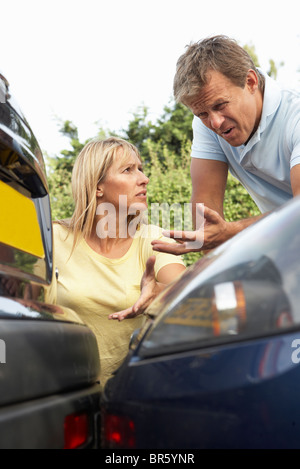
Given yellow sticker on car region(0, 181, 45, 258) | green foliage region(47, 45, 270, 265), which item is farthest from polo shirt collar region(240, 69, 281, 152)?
green foliage region(47, 45, 270, 265)

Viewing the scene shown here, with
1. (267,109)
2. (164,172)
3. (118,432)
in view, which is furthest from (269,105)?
(164,172)

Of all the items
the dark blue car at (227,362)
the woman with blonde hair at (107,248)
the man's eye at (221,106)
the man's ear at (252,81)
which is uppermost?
the man's ear at (252,81)

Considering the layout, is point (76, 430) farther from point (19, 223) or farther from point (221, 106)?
point (221, 106)

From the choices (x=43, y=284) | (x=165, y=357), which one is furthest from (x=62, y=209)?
(x=165, y=357)

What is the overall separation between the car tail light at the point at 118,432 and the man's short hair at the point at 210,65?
2.03m

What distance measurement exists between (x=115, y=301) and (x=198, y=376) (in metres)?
1.57

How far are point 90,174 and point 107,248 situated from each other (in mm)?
424

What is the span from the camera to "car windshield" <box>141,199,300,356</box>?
1.04m

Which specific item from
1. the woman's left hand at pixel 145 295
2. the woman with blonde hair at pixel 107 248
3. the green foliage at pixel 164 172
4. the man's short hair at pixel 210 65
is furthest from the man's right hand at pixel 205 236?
the green foliage at pixel 164 172

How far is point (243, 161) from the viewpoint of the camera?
10.1 ft

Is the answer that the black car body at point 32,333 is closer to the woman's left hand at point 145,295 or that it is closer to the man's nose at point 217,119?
the woman's left hand at point 145,295

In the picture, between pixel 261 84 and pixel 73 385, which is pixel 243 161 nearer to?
pixel 261 84

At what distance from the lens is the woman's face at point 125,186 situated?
115 inches

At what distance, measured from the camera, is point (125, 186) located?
2.94 meters
